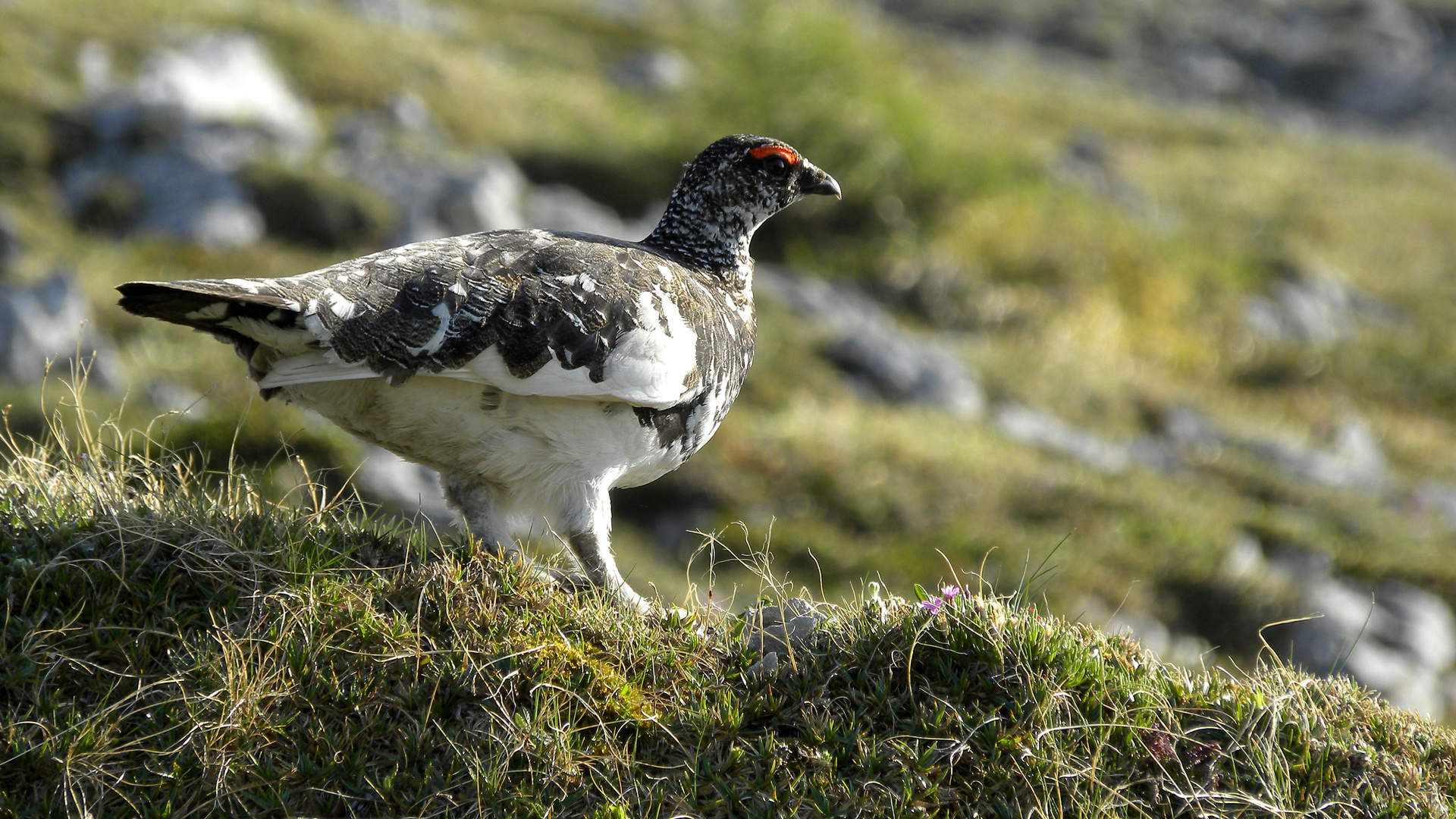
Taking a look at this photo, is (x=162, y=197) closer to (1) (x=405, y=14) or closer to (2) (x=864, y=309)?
(2) (x=864, y=309)

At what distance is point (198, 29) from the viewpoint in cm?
1906

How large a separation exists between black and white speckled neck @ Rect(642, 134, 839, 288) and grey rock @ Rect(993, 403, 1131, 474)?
8.67 metres

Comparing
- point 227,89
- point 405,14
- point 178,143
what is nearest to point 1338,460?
point 178,143

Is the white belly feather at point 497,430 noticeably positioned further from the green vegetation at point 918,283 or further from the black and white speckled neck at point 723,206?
the black and white speckled neck at point 723,206

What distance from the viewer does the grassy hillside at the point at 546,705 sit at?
3.39 meters

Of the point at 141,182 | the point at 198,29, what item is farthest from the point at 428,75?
the point at 141,182

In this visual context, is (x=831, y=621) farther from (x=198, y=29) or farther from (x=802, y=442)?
(x=198, y=29)

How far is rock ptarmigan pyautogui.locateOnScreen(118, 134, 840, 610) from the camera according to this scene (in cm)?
382

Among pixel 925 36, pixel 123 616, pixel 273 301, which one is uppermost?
pixel 273 301

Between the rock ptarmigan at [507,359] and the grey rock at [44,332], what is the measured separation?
7.78 m

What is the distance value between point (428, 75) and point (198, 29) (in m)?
4.14

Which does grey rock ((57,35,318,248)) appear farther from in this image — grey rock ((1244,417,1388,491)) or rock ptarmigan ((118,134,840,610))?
grey rock ((1244,417,1388,491))

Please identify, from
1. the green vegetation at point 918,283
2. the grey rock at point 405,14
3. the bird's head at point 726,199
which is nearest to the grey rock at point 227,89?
the green vegetation at point 918,283

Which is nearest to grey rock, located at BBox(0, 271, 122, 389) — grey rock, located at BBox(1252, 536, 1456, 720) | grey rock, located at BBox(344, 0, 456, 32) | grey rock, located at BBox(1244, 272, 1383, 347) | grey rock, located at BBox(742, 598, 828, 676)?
grey rock, located at BBox(742, 598, 828, 676)
